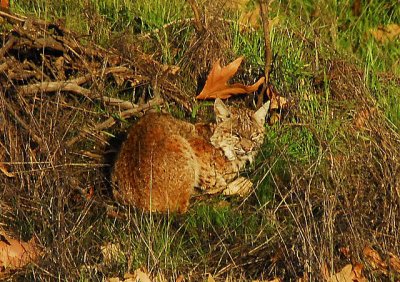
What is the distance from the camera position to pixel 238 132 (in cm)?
658

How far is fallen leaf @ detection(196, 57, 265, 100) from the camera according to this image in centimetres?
670

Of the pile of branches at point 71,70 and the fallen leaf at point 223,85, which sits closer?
the pile of branches at point 71,70

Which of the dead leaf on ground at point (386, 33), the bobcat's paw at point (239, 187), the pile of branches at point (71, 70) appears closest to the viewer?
the bobcat's paw at point (239, 187)

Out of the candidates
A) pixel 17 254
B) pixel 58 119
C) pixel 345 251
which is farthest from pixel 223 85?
pixel 17 254

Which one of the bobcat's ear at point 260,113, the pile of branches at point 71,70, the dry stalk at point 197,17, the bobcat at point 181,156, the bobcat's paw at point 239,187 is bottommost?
the bobcat's paw at point 239,187

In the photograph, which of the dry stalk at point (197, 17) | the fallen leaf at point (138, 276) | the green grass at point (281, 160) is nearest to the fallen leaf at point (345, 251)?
the green grass at point (281, 160)

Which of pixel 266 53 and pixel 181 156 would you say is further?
pixel 266 53

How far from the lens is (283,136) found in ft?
21.9

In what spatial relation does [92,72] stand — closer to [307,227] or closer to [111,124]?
[111,124]

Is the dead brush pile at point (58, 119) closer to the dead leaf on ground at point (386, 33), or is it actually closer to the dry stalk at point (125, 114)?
the dry stalk at point (125, 114)

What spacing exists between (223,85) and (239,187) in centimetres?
80

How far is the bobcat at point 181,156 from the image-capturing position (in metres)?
6.00

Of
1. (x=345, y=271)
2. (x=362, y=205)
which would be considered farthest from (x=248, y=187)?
(x=345, y=271)

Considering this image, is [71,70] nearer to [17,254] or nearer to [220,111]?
[220,111]
